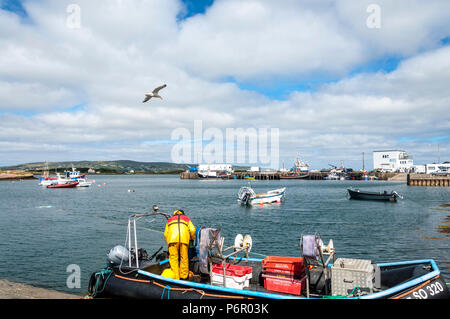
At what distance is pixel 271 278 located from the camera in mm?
9742

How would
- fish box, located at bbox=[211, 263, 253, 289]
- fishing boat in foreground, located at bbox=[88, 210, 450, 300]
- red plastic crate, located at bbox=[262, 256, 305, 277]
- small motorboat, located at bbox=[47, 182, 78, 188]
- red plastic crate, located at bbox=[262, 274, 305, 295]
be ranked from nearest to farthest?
fishing boat in foreground, located at bbox=[88, 210, 450, 300] < red plastic crate, located at bbox=[262, 274, 305, 295] < red plastic crate, located at bbox=[262, 256, 305, 277] < fish box, located at bbox=[211, 263, 253, 289] < small motorboat, located at bbox=[47, 182, 78, 188]

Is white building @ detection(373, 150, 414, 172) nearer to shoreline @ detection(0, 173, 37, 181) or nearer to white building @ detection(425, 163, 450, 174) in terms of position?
white building @ detection(425, 163, 450, 174)

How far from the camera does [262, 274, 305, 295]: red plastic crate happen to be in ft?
30.3

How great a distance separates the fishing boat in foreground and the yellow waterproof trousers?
0.41m

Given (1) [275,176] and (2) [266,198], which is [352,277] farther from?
(1) [275,176]

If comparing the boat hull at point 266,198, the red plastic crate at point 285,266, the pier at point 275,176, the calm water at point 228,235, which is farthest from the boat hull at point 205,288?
the pier at point 275,176

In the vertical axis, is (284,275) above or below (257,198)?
above

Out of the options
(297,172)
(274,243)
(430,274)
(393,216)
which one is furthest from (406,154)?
(430,274)

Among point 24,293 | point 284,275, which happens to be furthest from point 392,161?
point 24,293

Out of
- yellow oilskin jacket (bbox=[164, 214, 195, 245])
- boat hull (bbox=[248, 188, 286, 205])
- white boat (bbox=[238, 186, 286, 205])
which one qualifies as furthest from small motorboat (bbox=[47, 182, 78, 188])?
yellow oilskin jacket (bbox=[164, 214, 195, 245])

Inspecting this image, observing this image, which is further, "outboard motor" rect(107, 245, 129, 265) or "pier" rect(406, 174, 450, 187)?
"pier" rect(406, 174, 450, 187)

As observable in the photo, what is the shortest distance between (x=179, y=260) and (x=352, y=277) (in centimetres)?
502

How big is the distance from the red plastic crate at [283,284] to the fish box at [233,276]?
579 millimetres
